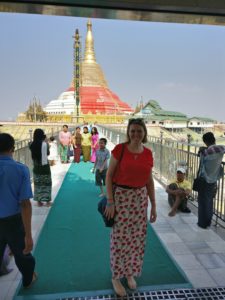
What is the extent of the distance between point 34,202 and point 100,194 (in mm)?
1494

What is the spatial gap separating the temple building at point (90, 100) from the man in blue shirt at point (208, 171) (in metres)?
47.2

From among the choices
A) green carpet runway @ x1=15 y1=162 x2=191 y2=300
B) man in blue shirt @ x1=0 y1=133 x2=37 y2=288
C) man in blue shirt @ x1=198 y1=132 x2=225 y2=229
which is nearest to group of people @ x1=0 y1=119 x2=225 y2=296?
man in blue shirt @ x1=0 y1=133 x2=37 y2=288

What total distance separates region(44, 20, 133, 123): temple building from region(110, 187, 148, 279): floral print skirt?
1915 inches

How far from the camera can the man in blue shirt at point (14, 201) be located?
94.0 inches

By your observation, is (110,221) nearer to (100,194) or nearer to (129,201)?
(129,201)

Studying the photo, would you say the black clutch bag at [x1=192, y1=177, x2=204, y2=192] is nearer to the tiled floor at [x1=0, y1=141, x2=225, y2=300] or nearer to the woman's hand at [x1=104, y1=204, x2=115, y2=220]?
the tiled floor at [x1=0, y1=141, x2=225, y2=300]

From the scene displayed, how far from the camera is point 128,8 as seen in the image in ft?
8.77

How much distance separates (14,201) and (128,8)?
2100 millimetres

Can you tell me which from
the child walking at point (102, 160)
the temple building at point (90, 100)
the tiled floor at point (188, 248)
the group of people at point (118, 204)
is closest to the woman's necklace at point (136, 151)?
the group of people at point (118, 204)

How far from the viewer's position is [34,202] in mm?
5906

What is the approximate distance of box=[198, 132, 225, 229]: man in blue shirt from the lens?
4113 millimetres

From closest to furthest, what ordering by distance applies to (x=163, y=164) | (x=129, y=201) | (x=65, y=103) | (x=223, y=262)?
(x=129, y=201), (x=223, y=262), (x=163, y=164), (x=65, y=103)

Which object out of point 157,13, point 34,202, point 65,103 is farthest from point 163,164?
point 65,103

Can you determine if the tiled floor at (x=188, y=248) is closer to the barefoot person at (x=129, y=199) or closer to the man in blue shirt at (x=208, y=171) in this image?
the man in blue shirt at (x=208, y=171)
